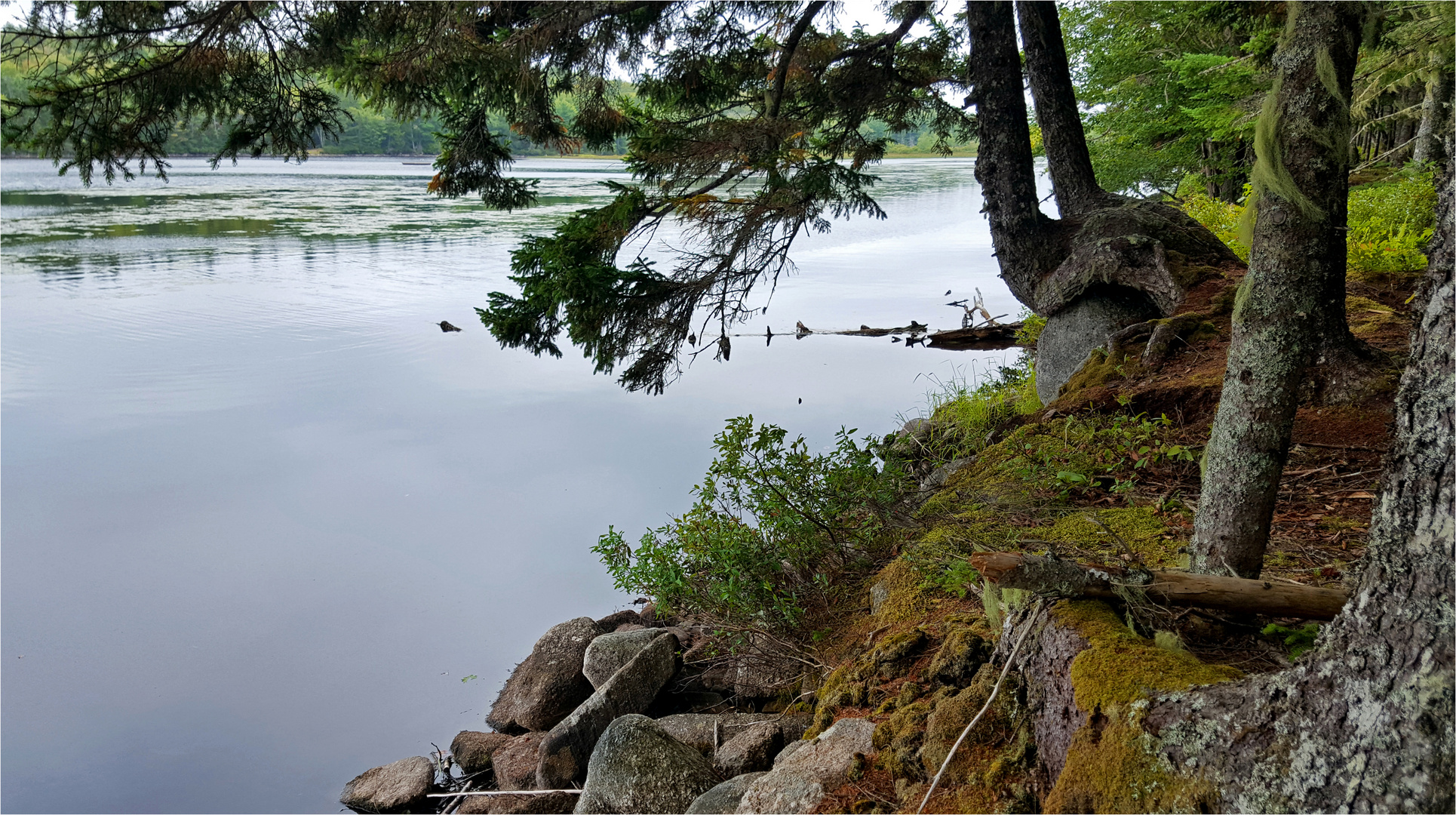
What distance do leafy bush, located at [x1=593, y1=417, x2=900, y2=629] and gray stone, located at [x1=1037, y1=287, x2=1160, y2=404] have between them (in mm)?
2624

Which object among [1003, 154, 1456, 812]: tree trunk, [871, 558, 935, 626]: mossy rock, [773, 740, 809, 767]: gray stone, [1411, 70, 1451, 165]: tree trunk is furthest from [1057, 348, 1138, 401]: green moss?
[1411, 70, 1451, 165]: tree trunk

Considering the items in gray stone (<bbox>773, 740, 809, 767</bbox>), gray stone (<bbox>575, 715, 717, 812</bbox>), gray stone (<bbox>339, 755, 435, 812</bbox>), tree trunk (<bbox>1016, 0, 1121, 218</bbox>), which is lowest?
gray stone (<bbox>339, 755, 435, 812</bbox>)

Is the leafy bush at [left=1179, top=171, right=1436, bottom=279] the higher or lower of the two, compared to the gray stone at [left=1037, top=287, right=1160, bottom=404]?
higher

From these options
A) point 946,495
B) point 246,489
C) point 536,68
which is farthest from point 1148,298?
point 246,489

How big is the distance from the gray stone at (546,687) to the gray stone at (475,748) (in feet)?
0.64

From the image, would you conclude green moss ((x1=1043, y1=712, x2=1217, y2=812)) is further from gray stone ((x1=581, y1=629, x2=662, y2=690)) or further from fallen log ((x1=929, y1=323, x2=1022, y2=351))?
fallen log ((x1=929, y1=323, x2=1022, y2=351))

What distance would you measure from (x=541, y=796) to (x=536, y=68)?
4990 millimetres

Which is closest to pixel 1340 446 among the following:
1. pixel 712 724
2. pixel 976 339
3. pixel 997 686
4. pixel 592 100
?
pixel 997 686

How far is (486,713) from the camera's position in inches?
219

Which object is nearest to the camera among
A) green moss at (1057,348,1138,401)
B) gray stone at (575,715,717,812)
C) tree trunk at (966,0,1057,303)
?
gray stone at (575,715,717,812)

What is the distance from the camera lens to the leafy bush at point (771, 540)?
4848 millimetres

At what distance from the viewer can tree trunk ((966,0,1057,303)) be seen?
6.88 m

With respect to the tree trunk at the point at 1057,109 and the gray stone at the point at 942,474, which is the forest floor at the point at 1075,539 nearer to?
the gray stone at the point at 942,474

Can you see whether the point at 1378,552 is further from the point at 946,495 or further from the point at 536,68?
the point at 536,68
